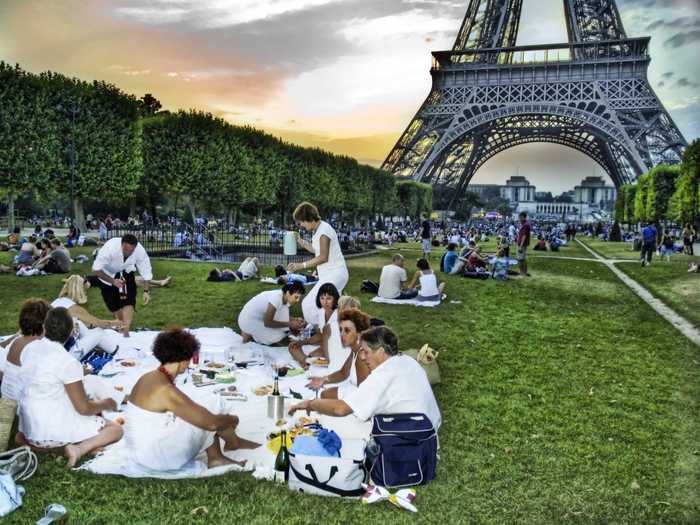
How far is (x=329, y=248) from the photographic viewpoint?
25.1 ft

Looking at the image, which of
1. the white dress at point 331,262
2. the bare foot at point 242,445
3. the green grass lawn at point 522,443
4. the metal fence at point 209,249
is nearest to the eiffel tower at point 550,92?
the metal fence at point 209,249

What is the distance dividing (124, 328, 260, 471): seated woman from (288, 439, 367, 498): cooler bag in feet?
2.34

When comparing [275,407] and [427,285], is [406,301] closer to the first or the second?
[427,285]

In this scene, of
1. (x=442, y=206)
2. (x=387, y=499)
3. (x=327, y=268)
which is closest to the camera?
(x=387, y=499)

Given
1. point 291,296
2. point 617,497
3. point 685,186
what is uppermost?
point 685,186

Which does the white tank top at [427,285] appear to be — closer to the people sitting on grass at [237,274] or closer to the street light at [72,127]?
the people sitting on grass at [237,274]

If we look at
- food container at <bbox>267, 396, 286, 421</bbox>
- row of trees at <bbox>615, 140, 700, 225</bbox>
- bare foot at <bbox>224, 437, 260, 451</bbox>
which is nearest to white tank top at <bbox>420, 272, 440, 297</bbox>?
food container at <bbox>267, 396, 286, 421</bbox>

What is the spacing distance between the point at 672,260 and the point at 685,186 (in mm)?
13242

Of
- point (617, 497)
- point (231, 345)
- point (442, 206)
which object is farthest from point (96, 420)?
point (442, 206)

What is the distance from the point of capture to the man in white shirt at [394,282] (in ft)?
43.6

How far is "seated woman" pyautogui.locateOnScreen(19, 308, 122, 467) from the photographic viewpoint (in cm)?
454

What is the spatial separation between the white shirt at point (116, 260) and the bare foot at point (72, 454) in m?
4.19

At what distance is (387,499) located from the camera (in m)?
4.12

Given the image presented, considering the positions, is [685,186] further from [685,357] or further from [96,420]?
[96,420]
